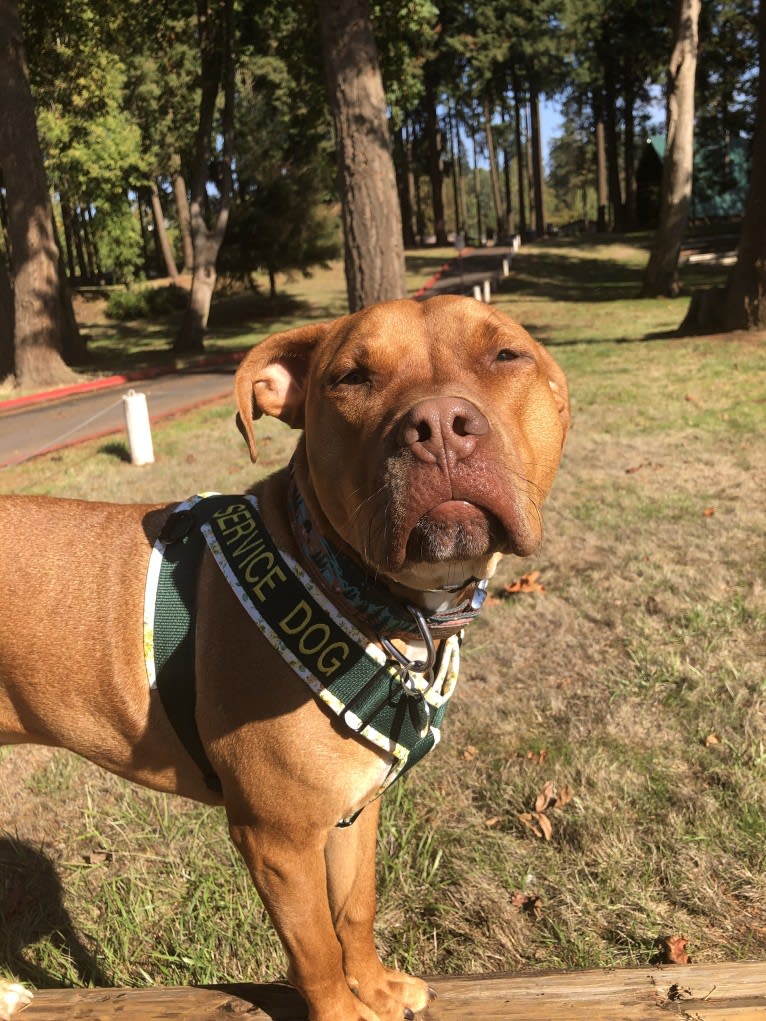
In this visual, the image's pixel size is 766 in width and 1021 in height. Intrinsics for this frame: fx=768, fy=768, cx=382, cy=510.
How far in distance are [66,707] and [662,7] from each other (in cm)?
3606

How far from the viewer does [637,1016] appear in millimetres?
1809

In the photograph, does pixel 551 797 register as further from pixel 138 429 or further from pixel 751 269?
pixel 751 269

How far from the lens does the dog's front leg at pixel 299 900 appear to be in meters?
1.90

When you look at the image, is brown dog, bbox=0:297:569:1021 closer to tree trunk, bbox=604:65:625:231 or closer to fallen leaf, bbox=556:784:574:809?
fallen leaf, bbox=556:784:574:809

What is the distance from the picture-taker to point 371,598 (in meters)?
1.91

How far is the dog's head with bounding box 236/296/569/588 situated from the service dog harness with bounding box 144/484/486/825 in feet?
0.38

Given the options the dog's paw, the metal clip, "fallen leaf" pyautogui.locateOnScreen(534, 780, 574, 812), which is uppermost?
the metal clip

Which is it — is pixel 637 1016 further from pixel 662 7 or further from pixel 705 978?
pixel 662 7

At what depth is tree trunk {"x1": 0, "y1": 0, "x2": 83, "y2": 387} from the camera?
15.5 metres

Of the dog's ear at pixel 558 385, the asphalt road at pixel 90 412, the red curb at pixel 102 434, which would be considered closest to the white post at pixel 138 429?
the red curb at pixel 102 434

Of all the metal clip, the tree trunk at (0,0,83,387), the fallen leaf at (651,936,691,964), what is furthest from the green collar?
the tree trunk at (0,0,83,387)

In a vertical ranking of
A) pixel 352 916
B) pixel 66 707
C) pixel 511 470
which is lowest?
pixel 352 916

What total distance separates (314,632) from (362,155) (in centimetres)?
1021

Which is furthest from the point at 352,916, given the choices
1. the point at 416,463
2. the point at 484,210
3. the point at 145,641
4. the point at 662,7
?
the point at 484,210
